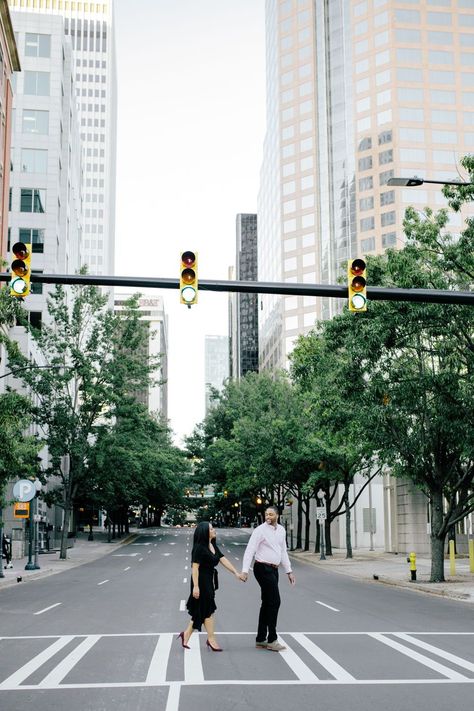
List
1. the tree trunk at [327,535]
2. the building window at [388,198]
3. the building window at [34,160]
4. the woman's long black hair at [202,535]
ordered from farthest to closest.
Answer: the building window at [388,198] → the building window at [34,160] → the tree trunk at [327,535] → the woman's long black hair at [202,535]

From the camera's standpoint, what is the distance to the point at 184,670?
9430 millimetres

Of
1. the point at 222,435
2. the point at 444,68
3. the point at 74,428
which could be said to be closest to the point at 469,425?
the point at 74,428

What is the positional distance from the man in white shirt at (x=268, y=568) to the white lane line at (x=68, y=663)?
95.3 inches

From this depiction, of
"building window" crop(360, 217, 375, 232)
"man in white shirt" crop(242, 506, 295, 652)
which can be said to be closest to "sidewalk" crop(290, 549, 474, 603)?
"man in white shirt" crop(242, 506, 295, 652)

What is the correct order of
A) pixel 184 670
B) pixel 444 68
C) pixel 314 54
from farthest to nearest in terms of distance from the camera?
1. pixel 314 54
2. pixel 444 68
3. pixel 184 670

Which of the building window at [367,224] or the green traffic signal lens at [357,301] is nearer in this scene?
the green traffic signal lens at [357,301]

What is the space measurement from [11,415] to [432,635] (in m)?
13.0

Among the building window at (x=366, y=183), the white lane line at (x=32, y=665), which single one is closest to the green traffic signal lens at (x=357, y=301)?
the white lane line at (x=32, y=665)

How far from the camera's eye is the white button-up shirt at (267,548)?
10906 mm

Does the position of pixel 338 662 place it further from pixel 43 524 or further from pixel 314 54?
pixel 314 54

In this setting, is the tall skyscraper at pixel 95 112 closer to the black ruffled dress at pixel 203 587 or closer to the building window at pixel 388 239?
the building window at pixel 388 239

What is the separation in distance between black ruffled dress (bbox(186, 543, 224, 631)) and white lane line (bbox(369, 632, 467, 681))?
269 centimetres

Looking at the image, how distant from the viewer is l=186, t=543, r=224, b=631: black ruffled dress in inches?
421

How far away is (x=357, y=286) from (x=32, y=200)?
180 feet
